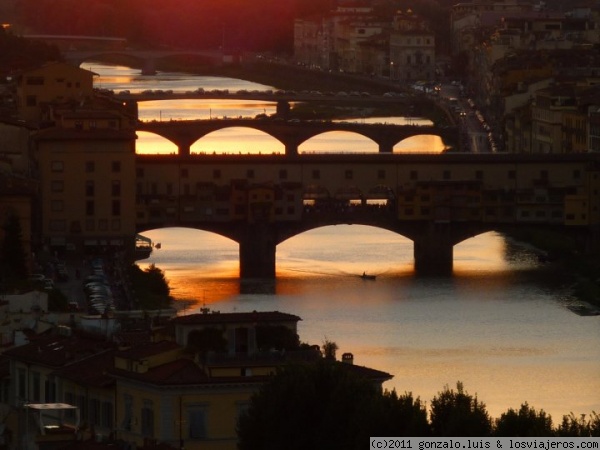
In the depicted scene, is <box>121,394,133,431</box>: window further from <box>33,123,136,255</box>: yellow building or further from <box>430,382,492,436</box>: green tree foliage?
<box>33,123,136,255</box>: yellow building

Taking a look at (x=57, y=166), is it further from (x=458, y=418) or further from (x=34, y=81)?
(x=458, y=418)

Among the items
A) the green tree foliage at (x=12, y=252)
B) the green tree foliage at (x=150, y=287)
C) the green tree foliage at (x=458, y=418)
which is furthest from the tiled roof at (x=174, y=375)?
the green tree foliage at (x=150, y=287)

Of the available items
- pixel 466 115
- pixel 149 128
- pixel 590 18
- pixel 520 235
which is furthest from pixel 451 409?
pixel 590 18

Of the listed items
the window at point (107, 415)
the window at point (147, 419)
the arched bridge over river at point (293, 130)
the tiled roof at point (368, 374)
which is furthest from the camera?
the arched bridge over river at point (293, 130)

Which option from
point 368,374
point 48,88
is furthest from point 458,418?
point 48,88

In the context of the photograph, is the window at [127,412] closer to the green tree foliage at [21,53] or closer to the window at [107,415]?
the window at [107,415]
